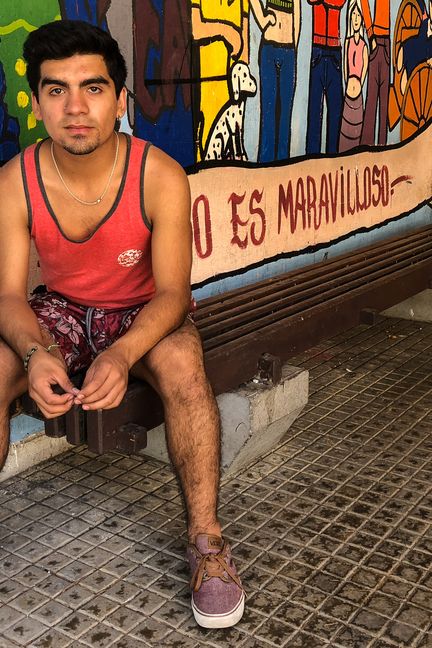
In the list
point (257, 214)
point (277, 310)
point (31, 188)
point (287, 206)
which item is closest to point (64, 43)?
point (31, 188)

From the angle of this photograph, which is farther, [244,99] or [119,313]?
[244,99]

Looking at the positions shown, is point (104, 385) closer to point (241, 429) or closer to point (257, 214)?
point (241, 429)

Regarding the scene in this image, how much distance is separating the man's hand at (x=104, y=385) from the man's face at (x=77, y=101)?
76 cm

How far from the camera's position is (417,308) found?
5824 mm

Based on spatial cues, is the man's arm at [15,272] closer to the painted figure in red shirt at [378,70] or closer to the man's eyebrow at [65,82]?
the man's eyebrow at [65,82]

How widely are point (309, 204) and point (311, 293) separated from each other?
4.01ft

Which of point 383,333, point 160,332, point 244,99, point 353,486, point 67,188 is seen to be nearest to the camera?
point 160,332

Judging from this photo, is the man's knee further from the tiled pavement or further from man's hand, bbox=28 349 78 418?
the tiled pavement

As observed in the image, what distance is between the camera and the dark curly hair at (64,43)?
2621mm

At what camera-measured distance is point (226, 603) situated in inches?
97.8

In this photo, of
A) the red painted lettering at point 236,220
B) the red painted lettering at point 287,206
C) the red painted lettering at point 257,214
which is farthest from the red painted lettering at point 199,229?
the red painted lettering at point 287,206

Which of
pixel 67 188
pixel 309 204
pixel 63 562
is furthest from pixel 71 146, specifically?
pixel 309 204

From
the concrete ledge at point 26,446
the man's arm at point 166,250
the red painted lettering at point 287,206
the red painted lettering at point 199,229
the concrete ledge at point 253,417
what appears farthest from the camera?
the red painted lettering at point 287,206

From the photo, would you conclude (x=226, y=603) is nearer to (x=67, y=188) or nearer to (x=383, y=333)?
(x=67, y=188)
